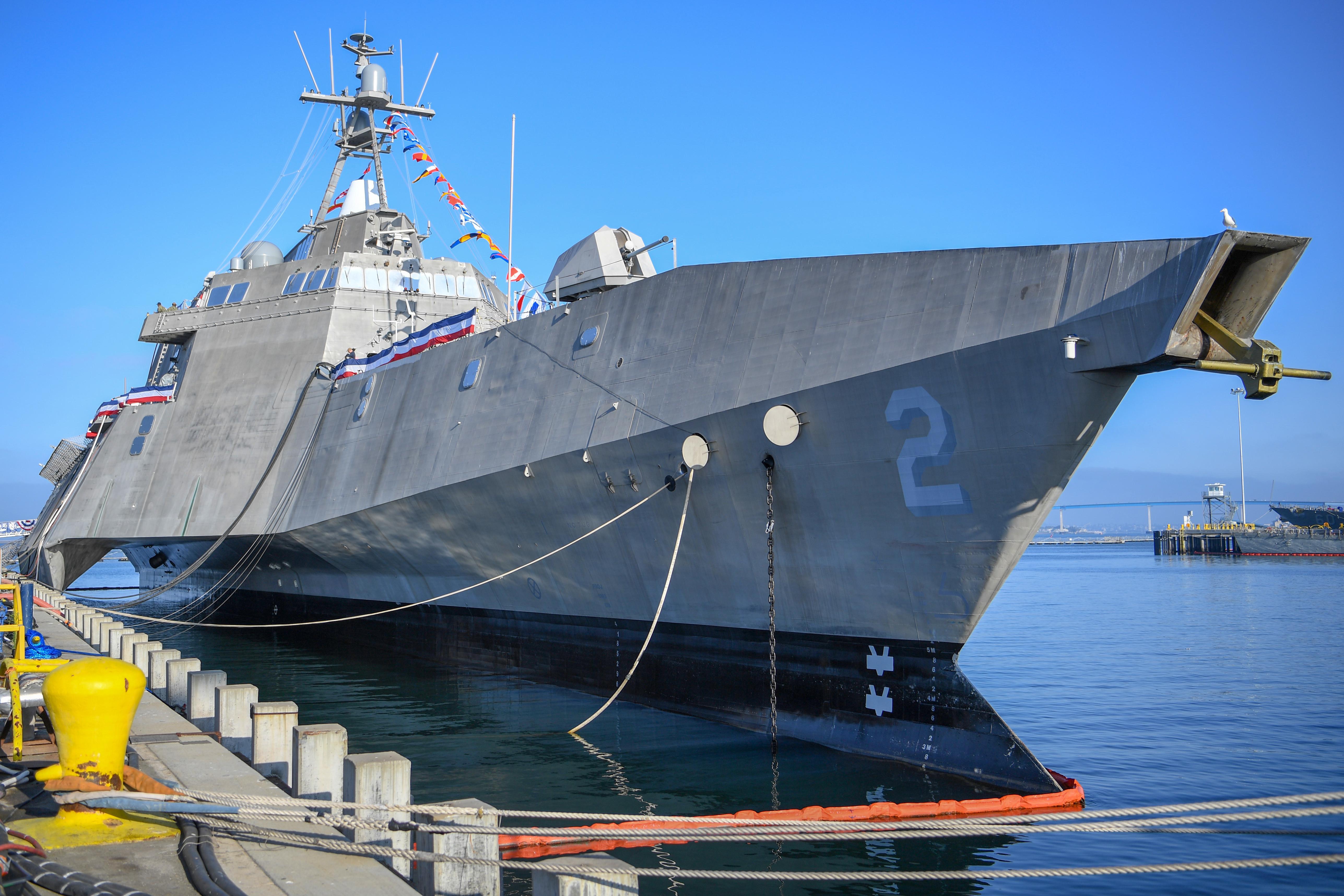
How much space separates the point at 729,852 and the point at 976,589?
302 centimetres

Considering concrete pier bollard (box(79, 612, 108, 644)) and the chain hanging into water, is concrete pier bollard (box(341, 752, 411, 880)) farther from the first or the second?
concrete pier bollard (box(79, 612, 108, 644))

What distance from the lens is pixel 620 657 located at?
35.6 feet

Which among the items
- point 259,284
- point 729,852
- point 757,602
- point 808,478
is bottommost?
point 729,852

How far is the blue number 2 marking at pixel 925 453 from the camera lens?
7734 millimetres

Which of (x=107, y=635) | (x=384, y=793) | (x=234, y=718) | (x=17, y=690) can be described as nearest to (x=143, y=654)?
(x=107, y=635)

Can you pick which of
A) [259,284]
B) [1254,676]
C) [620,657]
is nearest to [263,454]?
[259,284]

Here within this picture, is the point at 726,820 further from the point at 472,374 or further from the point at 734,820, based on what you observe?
the point at 472,374

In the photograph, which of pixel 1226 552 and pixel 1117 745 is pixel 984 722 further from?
pixel 1226 552

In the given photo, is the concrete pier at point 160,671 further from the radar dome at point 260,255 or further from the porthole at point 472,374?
the radar dome at point 260,255

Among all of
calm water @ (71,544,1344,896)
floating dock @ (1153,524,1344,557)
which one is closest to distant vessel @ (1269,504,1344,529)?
floating dock @ (1153,524,1344,557)

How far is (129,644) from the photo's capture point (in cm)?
1039

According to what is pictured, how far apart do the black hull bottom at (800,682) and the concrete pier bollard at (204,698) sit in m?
4.13

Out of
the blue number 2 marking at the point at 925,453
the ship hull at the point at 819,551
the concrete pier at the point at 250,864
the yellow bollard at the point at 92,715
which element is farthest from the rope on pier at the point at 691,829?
the blue number 2 marking at the point at 925,453

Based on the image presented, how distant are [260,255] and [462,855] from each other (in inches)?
719
